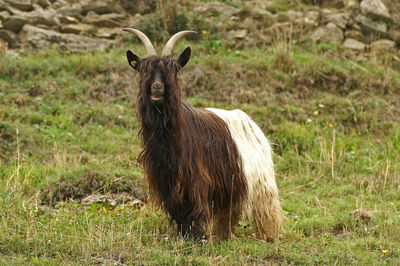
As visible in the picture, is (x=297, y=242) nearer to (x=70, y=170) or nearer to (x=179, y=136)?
(x=179, y=136)

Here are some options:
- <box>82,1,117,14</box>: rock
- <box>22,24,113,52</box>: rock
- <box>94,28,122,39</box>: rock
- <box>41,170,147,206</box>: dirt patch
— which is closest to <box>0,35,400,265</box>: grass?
<box>41,170,147,206</box>: dirt patch

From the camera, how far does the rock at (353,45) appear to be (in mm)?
14094

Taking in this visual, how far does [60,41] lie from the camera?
1346cm

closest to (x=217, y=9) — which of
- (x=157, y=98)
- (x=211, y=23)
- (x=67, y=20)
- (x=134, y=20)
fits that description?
(x=211, y=23)

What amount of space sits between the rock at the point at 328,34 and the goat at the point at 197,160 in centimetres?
827

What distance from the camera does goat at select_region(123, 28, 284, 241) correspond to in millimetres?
5527

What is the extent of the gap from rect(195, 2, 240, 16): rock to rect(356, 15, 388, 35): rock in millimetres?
3566

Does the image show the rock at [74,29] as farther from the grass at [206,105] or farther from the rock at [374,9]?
the rock at [374,9]

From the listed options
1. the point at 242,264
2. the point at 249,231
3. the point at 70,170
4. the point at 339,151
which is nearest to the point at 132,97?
the point at 70,170

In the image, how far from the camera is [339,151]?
9.86 metres

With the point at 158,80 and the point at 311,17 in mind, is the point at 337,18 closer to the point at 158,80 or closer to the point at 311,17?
the point at 311,17

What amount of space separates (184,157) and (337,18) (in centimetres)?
1056

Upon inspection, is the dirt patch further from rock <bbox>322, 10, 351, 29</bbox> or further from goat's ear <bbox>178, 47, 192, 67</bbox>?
rock <bbox>322, 10, 351, 29</bbox>

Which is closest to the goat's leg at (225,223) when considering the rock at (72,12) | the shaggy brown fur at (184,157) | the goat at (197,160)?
the goat at (197,160)
